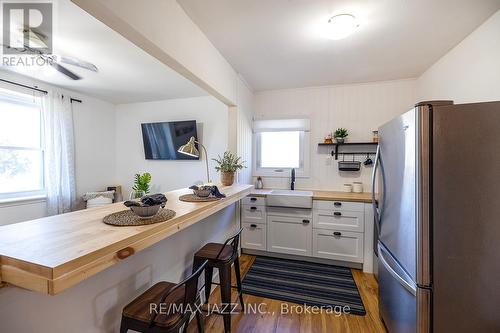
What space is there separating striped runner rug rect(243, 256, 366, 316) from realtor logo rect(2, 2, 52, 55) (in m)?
2.88

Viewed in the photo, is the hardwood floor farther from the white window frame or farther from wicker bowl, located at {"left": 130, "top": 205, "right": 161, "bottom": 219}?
the white window frame

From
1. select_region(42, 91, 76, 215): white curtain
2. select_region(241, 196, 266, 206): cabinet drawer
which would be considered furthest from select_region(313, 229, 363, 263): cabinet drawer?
select_region(42, 91, 76, 215): white curtain

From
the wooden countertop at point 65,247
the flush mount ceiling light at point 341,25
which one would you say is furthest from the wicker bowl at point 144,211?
the flush mount ceiling light at point 341,25

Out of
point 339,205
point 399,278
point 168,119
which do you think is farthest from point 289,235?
point 168,119

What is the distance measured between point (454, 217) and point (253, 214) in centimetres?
214

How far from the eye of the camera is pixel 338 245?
2.69 m

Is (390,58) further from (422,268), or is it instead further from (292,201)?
(422,268)

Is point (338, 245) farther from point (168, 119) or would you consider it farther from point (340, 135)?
point (168, 119)

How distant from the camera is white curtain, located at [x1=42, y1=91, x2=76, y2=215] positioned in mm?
3146

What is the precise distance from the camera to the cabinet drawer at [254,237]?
2939 millimetres

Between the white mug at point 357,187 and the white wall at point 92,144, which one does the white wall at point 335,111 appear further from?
the white wall at point 92,144

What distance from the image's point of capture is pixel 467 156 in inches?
44.0

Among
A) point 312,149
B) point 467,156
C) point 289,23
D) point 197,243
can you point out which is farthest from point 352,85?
point 197,243

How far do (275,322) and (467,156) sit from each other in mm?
1764
